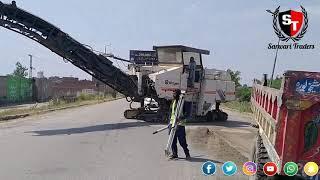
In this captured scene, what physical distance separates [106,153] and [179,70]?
35.1ft

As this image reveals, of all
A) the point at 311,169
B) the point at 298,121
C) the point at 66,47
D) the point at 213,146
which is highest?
the point at 66,47

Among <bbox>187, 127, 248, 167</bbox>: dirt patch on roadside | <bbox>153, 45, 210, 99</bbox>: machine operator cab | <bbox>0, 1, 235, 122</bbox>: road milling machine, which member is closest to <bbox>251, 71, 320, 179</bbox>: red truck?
<bbox>187, 127, 248, 167</bbox>: dirt patch on roadside

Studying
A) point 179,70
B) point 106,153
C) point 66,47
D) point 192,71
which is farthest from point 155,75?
point 106,153

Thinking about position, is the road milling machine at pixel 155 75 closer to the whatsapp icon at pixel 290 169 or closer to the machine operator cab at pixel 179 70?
the machine operator cab at pixel 179 70

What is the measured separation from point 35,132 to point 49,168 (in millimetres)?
8574

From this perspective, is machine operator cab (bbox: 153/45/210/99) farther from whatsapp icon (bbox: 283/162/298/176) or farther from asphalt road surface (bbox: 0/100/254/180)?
whatsapp icon (bbox: 283/162/298/176)

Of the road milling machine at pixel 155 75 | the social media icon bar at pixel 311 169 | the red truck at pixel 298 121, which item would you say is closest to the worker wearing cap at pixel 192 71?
the road milling machine at pixel 155 75

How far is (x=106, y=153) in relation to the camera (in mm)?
13719

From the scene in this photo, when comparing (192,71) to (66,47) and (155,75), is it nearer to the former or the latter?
(155,75)

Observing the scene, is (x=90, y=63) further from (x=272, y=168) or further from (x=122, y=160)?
(x=272, y=168)

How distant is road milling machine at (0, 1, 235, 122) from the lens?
23016 millimetres

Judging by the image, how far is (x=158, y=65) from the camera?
25.7 meters

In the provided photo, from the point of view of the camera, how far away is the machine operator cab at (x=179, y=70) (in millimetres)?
23734

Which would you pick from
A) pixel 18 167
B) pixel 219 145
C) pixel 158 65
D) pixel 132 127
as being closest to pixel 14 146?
pixel 18 167
